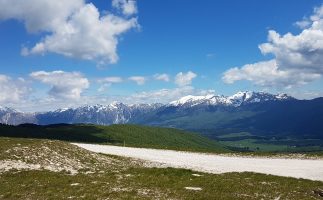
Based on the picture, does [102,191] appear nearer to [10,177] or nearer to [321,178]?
[10,177]

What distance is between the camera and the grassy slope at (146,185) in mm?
34031

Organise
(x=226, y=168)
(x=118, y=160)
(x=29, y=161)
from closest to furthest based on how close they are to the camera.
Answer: (x=29, y=161) → (x=226, y=168) → (x=118, y=160)

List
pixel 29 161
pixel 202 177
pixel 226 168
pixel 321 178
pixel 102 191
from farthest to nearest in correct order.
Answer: pixel 226 168, pixel 29 161, pixel 321 178, pixel 202 177, pixel 102 191

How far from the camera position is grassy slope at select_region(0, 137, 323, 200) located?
3403 centimetres

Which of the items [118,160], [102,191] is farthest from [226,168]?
[102,191]

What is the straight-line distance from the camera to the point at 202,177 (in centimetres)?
4281

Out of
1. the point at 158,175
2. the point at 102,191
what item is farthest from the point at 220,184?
the point at 102,191

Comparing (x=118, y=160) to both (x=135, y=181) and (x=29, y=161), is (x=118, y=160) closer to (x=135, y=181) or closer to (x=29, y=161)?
(x=29, y=161)

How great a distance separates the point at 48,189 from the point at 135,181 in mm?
8622

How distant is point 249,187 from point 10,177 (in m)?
26.4

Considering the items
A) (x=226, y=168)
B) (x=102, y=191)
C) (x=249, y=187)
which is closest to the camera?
(x=102, y=191)

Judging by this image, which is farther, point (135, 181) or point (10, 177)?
point (10, 177)

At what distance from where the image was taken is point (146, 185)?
123 ft

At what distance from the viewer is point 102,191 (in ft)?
114
